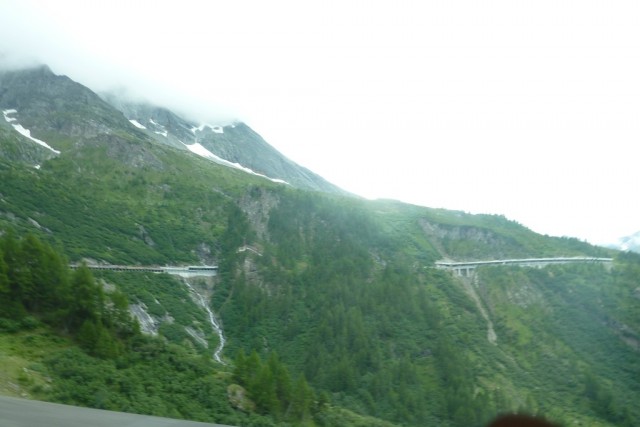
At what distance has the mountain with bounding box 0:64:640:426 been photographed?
66.0 feet

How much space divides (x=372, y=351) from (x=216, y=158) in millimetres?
151539

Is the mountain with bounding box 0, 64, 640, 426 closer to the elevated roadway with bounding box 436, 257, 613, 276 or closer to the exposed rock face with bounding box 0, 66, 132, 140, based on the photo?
the elevated roadway with bounding box 436, 257, 613, 276

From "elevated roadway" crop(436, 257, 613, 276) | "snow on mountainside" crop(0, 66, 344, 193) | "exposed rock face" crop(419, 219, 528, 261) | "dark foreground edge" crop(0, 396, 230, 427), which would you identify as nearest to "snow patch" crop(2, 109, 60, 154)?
"snow on mountainside" crop(0, 66, 344, 193)

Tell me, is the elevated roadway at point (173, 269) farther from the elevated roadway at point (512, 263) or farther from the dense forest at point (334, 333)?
the elevated roadway at point (512, 263)

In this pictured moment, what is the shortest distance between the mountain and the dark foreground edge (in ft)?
27.0

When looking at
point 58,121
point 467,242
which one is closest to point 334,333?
point 467,242

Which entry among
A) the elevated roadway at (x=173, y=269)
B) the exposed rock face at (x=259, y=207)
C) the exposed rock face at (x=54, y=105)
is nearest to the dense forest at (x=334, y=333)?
the exposed rock face at (x=259, y=207)

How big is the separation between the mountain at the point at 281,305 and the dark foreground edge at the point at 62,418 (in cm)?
821

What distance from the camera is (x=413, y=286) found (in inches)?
3159

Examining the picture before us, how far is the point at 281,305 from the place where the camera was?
72.8 meters

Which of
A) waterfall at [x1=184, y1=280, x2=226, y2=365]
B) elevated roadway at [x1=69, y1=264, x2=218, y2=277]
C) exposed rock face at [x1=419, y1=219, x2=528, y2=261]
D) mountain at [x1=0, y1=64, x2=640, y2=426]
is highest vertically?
exposed rock face at [x1=419, y1=219, x2=528, y2=261]

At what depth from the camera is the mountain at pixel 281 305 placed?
20.1 metres

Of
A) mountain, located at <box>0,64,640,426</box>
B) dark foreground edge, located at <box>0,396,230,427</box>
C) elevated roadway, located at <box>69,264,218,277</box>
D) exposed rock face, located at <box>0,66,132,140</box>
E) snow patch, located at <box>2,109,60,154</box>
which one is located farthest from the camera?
exposed rock face, located at <box>0,66,132,140</box>

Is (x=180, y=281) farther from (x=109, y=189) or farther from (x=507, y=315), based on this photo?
(x=507, y=315)
